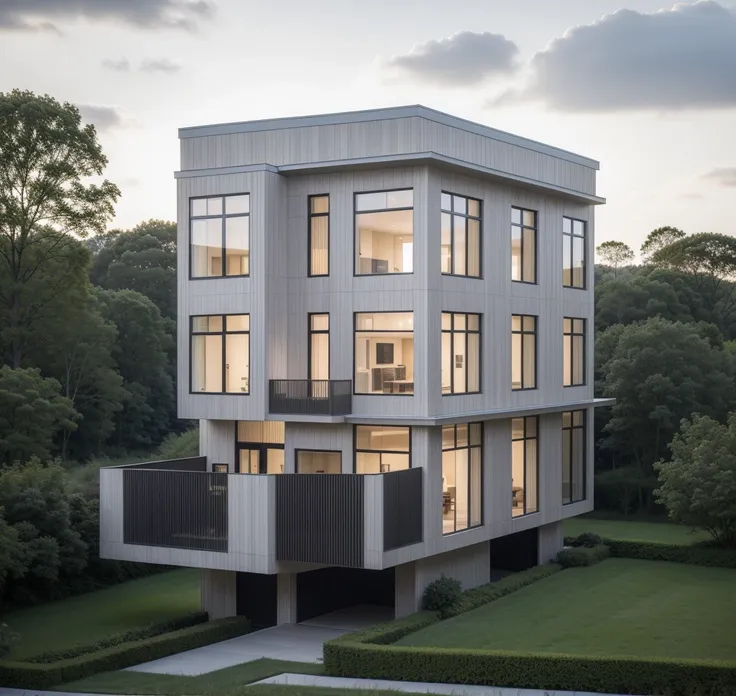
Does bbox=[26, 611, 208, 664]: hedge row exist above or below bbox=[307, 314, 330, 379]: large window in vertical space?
below

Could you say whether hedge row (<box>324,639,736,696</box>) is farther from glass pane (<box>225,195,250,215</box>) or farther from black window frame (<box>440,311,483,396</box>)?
glass pane (<box>225,195,250,215</box>)

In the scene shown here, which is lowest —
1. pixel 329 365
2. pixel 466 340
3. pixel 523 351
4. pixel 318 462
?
pixel 318 462

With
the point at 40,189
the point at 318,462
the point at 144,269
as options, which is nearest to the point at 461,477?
the point at 318,462

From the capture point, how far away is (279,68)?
3406 centimetres

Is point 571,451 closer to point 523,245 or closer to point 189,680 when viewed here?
point 523,245

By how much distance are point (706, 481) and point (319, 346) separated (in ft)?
47.2

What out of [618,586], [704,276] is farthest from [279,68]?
[704,276]

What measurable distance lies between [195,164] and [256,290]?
384cm

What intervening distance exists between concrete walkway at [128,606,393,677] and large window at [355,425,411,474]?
3.68 m

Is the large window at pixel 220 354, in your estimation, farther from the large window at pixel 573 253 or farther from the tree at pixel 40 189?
the tree at pixel 40 189

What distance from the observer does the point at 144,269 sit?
64.9m

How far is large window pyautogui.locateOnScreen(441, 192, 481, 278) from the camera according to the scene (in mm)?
27516

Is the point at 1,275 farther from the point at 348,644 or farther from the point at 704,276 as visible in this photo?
the point at 704,276

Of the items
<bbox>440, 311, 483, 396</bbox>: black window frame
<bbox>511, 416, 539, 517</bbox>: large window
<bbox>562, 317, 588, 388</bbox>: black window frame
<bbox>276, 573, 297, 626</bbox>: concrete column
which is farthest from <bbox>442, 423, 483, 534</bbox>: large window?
<bbox>562, 317, 588, 388</bbox>: black window frame
